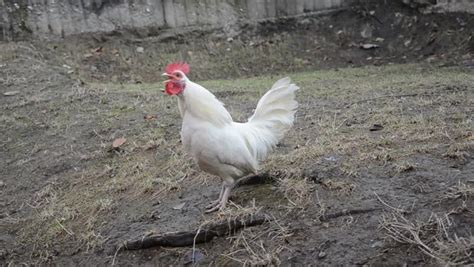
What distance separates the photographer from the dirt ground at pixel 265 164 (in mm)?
3197

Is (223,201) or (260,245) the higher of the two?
(223,201)

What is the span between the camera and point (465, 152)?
3721 mm

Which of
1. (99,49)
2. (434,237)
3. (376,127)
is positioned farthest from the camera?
(99,49)

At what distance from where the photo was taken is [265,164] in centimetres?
423

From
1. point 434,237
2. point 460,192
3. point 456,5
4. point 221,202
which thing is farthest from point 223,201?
point 456,5

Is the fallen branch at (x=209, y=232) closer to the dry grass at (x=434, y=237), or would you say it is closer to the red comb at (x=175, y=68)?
the dry grass at (x=434, y=237)

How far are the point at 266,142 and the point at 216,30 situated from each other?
6.83m

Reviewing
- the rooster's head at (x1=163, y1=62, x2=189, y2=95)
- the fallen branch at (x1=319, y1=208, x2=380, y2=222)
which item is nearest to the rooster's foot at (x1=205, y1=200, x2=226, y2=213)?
the fallen branch at (x1=319, y1=208, x2=380, y2=222)

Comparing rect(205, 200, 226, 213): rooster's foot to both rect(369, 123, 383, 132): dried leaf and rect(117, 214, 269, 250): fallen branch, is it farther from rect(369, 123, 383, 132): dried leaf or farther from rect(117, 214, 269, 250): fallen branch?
rect(369, 123, 383, 132): dried leaf

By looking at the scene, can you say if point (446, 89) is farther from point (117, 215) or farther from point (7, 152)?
point (7, 152)

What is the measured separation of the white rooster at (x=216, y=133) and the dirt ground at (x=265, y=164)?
0.25 meters

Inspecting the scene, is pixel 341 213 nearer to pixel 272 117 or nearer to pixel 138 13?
pixel 272 117

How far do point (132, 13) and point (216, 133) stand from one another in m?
7.18

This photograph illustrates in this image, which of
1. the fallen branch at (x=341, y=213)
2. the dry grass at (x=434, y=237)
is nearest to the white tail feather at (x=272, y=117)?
the fallen branch at (x=341, y=213)
